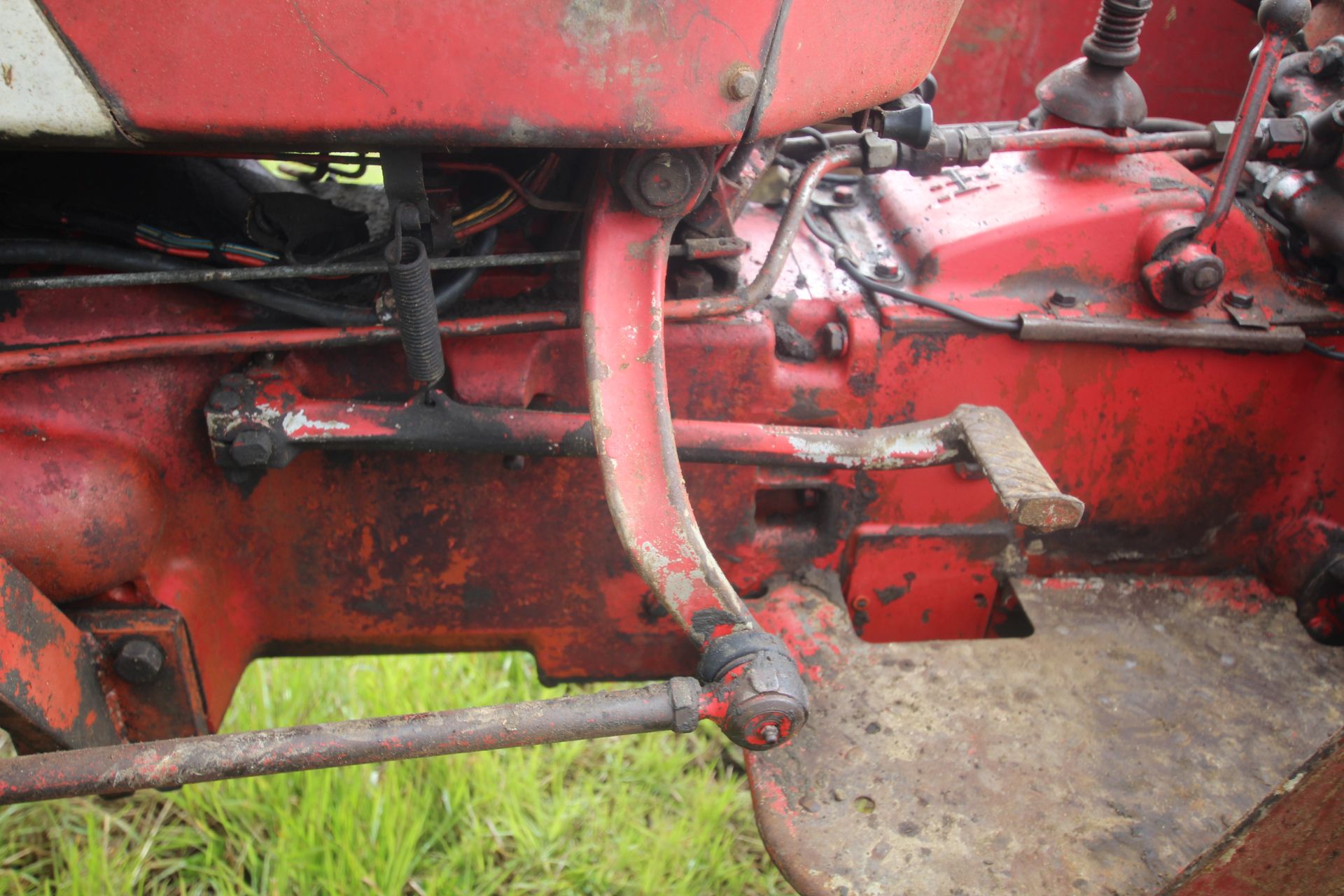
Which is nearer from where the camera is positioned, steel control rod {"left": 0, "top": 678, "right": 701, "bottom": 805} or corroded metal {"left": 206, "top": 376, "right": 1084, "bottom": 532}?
steel control rod {"left": 0, "top": 678, "right": 701, "bottom": 805}

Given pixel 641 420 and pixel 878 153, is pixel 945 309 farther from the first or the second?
pixel 641 420

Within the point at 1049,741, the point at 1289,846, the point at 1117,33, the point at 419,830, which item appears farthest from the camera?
the point at 419,830

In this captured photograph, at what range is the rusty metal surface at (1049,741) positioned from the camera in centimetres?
134

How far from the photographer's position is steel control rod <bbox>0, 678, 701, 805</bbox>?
106 cm

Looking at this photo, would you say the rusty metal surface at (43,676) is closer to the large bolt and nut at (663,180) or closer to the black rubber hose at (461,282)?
the black rubber hose at (461,282)

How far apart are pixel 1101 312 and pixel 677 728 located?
103 cm

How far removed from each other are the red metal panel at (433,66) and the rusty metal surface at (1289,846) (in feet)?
3.19

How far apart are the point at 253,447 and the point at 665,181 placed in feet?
2.12

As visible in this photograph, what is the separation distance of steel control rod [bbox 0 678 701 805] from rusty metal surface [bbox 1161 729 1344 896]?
25.4 inches

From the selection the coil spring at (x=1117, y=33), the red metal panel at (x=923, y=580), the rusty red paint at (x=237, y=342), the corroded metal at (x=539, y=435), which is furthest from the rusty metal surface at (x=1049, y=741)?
the coil spring at (x=1117, y=33)

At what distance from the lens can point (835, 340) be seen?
1.56 m

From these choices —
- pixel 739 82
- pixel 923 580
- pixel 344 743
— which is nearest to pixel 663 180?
pixel 739 82

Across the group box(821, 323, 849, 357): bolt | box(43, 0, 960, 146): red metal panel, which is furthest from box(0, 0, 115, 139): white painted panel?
box(821, 323, 849, 357): bolt

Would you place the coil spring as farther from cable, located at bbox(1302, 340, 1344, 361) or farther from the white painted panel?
the white painted panel
